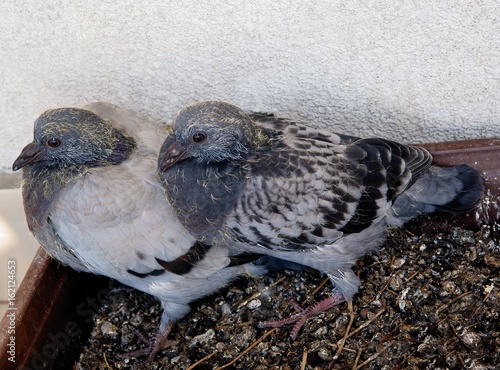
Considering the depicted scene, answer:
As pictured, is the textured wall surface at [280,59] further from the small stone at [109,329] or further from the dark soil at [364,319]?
the small stone at [109,329]

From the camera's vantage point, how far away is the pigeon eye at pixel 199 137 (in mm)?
1921

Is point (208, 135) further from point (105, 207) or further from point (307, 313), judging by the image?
point (307, 313)

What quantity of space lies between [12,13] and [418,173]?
1.56 meters

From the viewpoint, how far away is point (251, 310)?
2.29 metres

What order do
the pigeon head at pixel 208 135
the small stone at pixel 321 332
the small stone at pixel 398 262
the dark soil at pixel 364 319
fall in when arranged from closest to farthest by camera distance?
the pigeon head at pixel 208 135 < the dark soil at pixel 364 319 < the small stone at pixel 321 332 < the small stone at pixel 398 262

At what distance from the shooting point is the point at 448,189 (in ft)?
7.18

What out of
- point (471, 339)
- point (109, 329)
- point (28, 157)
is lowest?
point (109, 329)

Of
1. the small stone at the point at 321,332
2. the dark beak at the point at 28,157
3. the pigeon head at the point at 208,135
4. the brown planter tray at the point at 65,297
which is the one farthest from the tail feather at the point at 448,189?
the dark beak at the point at 28,157

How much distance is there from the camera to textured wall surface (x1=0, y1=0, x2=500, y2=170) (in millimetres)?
2113

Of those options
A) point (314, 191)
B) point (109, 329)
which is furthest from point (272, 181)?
point (109, 329)

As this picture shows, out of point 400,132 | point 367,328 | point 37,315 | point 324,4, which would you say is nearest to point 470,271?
point 367,328

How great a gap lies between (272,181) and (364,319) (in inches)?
24.6

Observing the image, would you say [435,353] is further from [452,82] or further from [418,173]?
[452,82]

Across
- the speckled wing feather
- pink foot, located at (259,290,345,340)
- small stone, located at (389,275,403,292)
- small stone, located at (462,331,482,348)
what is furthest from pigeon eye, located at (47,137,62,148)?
small stone, located at (462,331,482,348)
